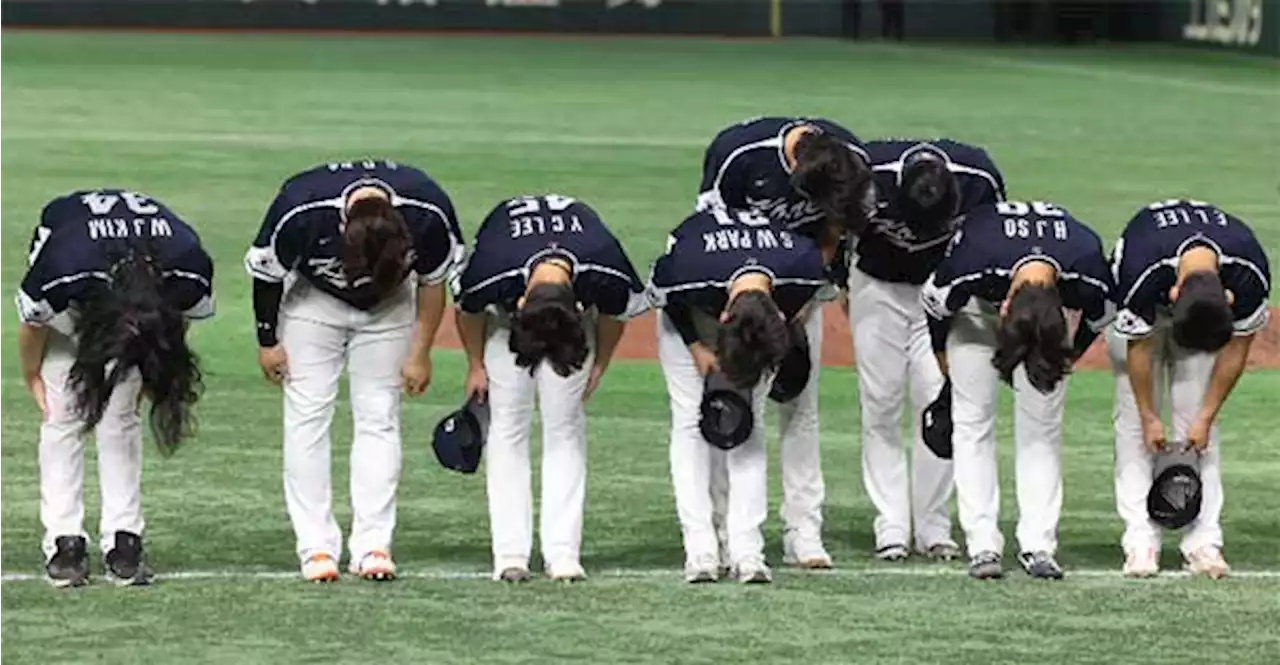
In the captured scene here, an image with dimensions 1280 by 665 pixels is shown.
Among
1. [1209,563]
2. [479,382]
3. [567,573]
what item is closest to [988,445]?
[1209,563]

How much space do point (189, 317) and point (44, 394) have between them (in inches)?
20.3

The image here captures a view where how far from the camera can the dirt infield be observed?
40.5ft

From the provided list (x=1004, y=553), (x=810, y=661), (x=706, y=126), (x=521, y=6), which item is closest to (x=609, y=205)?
(x=706, y=126)

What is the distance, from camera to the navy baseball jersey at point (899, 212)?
8125mm

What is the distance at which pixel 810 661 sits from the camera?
22.4 feet

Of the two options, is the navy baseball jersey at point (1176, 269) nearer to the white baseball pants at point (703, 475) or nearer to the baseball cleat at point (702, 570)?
the white baseball pants at point (703, 475)

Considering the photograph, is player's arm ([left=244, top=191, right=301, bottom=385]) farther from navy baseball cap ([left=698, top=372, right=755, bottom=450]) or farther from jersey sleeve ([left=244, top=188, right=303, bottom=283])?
navy baseball cap ([left=698, top=372, right=755, bottom=450])

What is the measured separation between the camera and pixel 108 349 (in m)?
7.39

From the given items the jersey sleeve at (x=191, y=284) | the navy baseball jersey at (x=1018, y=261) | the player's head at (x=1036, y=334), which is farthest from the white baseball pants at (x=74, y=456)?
the player's head at (x=1036, y=334)

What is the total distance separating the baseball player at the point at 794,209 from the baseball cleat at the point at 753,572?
32cm

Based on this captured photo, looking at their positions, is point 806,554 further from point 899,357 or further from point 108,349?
point 108,349

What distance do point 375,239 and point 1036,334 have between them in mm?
1959

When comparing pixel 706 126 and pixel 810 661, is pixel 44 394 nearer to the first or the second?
pixel 810 661

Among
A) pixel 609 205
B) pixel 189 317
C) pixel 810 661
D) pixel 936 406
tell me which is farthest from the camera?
pixel 609 205
